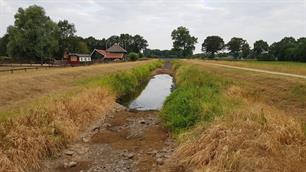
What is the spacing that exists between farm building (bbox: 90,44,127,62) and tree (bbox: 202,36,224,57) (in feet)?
180

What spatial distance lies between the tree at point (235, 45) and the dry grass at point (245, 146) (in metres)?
159

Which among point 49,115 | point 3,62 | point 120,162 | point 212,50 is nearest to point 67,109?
point 49,115

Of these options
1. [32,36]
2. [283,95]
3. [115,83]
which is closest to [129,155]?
[283,95]

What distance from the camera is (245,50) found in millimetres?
166125

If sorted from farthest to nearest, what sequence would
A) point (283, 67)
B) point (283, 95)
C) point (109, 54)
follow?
1. point (109, 54)
2. point (283, 67)
3. point (283, 95)

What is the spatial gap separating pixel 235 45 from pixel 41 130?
161m

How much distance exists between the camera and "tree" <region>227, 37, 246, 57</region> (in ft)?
547

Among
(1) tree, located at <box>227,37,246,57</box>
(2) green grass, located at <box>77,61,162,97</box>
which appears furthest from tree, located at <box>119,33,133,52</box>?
(2) green grass, located at <box>77,61,162,97</box>

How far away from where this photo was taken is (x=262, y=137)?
10180 mm

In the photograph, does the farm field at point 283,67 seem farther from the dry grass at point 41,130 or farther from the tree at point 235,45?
the tree at point 235,45

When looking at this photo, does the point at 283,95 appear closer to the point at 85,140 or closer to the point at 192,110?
the point at 192,110

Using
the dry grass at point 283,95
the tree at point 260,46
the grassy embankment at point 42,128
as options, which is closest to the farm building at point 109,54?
the tree at point 260,46

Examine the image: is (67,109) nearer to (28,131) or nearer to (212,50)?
(28,131)

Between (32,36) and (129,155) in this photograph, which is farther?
(32,36)
